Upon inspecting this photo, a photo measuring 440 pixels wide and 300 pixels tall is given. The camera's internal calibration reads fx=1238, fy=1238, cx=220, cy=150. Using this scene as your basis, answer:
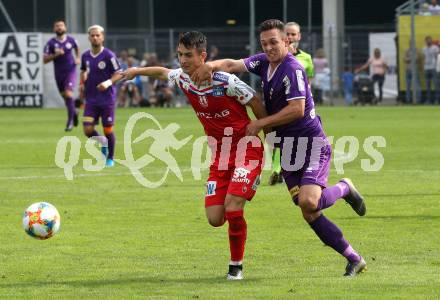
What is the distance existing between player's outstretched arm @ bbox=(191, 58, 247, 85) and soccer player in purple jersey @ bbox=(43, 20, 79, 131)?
60.2ft

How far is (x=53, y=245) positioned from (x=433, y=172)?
8.36 metres

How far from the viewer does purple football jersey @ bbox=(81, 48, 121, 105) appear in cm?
2025

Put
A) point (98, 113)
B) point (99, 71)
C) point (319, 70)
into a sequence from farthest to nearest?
point (319, 70)
point (99, 71)
point (98, 113)

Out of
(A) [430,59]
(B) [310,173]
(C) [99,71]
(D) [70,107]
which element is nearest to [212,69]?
(B) [310,173]

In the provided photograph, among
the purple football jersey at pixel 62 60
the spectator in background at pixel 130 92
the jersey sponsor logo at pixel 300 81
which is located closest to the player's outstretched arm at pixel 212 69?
the jersey sponsor logo at pixel 300 81

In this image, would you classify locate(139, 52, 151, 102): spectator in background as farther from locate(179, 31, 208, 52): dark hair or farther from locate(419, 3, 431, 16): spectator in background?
locate(179, 31, 208, 52): dark hair

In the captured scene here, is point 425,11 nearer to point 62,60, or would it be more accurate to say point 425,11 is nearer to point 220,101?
point 62,60

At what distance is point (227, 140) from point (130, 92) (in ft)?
106

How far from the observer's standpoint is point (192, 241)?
11461 mm

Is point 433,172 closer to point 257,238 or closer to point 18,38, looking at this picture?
point 257,238

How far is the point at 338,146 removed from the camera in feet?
79.5

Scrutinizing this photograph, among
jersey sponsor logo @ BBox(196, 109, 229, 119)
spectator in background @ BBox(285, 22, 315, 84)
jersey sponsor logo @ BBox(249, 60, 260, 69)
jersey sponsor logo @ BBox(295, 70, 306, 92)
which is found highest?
spectator in background @ BBox(285, 22, 315, 84)

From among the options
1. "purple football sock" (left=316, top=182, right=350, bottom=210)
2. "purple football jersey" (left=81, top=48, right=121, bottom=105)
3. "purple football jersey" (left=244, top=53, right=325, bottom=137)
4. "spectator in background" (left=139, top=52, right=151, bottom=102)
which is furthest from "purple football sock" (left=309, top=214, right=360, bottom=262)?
"spectator in background" (left=139, top=52, right=151, bottom=102)

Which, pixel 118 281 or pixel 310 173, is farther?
pixel 310 173
